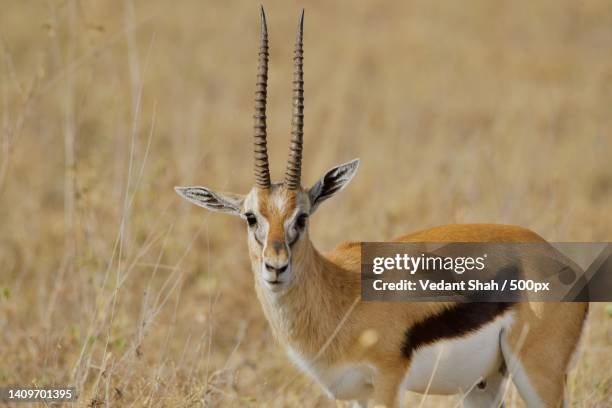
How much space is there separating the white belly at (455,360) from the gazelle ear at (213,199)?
5.85ft

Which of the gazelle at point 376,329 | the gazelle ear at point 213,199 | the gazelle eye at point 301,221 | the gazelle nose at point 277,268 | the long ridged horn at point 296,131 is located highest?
the long ridged horn at point 296,131

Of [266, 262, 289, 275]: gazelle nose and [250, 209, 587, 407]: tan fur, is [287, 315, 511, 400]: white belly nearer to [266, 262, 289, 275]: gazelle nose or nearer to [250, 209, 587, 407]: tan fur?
[250, 209, 587, 407]: tan fur

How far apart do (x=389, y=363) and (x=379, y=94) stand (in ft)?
43.9

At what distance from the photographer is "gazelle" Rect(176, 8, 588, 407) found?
21.9 feet

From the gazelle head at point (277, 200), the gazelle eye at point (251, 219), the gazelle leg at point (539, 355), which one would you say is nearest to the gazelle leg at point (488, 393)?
the gazelle leg at point (539, 355)

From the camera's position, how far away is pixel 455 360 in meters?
6.79

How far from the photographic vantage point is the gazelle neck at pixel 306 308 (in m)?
6.81

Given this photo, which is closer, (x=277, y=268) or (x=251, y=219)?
(x=277, y=268)

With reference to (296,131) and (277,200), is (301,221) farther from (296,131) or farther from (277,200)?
(296,131)

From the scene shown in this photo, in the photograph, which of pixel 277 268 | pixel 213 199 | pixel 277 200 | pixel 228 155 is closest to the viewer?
pixel 277 268

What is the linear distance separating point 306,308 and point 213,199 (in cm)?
113

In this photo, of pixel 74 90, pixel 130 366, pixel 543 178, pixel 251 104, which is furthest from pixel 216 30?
pixel 130 366

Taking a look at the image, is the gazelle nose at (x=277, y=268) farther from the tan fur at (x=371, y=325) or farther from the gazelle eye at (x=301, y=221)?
the gazelle eye at (x=301, y=221)

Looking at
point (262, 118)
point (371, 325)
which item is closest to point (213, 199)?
point (262, 118)
